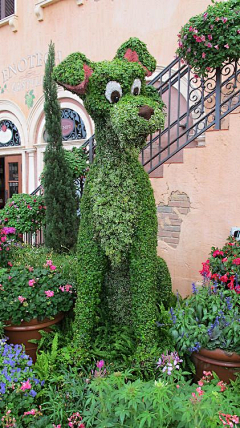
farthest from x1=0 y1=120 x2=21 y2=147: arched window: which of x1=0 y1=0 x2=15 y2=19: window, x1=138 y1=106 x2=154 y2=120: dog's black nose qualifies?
x1=138 y1=106 x2=154 y2=120: dog's black nose

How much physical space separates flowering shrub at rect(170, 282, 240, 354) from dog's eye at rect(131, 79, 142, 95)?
5.42 feet

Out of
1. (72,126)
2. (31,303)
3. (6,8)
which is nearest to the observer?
(31,303)

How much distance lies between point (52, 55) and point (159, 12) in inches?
88.3

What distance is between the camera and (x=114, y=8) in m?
6.83

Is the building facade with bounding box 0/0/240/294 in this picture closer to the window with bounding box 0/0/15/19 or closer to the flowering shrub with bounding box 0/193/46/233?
the window with bounding box 0/0/15/19

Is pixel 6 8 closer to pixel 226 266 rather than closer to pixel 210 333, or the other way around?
pixel 226 266

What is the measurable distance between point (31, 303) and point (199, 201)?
2016 millimetres

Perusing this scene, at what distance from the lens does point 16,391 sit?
7.60 ft

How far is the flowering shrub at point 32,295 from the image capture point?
2980 millimetres

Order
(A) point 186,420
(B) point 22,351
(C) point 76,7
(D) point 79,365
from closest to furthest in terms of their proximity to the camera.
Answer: (A) point 186,420 → (D) point 79,365 → (B) point 22,351 → (C) point 76,7

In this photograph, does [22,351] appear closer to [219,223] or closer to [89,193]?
[89,193]

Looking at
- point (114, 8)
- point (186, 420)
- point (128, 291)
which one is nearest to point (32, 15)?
point (114, 8)

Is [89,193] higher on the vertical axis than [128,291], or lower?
higher

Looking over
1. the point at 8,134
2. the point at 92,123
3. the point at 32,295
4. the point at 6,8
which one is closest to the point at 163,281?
the point at 32,295
